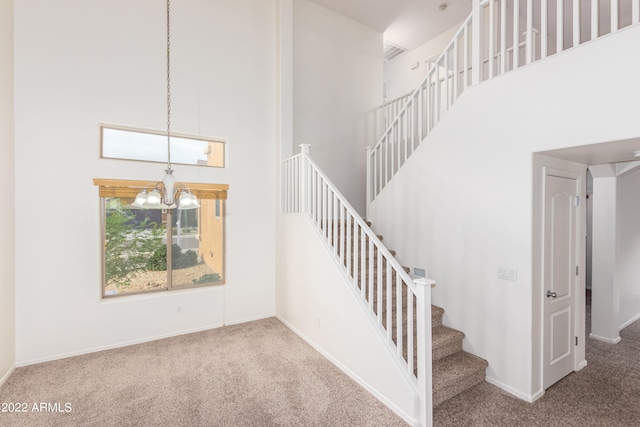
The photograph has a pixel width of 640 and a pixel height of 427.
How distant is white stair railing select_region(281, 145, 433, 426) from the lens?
2428mm

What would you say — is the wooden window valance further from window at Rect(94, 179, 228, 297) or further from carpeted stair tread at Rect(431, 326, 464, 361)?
carpeted stair tread at Rect(431, 326, 464, 361)

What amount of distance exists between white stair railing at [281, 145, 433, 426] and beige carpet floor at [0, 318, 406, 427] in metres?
0.54

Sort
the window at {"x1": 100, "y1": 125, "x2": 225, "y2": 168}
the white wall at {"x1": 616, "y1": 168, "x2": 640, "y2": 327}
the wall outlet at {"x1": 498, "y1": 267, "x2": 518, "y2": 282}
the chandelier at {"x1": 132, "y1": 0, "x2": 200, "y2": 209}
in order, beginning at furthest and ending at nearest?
the white wall at {"x1": 616, "y1": 168, "x2": 640, "y2": 327} < the window at {"x1": 100, "y1": 125, "x2": 225, "y2": 168} < the wall outlet at {"x1": 498, "y1": 267, "x2": 518, "y2": 282} < the chandelier at {"x1": 132, "y1": 0, "x2": 200, "y2": 209}

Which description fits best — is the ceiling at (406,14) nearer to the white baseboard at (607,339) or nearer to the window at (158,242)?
the window at (158,242)

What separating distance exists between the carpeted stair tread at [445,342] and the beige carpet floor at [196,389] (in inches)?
31.8

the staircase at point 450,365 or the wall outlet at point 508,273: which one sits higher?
the wall outlet at point 508,273

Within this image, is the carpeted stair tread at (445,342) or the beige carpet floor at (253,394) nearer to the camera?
the beige carpet floor at (253,394)

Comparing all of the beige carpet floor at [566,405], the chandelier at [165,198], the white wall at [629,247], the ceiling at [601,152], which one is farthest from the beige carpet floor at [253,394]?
the ceiling at [601,152]

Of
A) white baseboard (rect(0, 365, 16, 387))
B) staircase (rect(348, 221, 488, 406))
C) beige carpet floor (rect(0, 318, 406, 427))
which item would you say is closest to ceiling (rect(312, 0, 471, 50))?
staircase (rect(348, 221, 488, 406))

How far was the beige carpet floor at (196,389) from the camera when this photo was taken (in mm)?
2535

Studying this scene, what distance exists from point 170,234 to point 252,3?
3.91 meters

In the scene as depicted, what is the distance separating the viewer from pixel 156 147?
13.6ft

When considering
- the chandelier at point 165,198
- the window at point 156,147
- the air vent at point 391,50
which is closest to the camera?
the chandelier at point 165,198

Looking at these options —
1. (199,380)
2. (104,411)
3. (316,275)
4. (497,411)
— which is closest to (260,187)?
(316,275)
